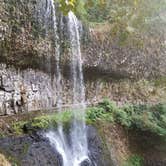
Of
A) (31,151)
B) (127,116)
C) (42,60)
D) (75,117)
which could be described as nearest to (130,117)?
(127,116)

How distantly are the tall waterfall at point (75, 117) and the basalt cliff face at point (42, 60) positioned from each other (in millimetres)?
220

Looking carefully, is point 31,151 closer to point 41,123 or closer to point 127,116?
point 41,123

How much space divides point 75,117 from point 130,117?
2.72 meters

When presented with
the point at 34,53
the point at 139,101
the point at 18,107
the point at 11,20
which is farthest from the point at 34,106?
the point at 139,101

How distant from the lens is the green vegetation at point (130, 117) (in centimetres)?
1262

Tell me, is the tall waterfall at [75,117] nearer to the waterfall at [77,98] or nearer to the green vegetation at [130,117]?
the waterfall at [77,98]

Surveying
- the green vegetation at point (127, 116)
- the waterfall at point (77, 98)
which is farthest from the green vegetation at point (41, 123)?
the waterfall at point (77, 98)

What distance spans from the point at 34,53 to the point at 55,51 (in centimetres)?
89

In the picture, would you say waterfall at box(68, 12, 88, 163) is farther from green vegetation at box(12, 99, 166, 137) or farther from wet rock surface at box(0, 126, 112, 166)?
wet rock surface at box(0, 126, 112, 166)

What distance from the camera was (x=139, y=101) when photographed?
54.1ft

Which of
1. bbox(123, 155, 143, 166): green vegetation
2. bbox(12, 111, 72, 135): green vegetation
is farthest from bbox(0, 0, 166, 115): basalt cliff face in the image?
bbox(123, 155, 143, 166): green vegetation

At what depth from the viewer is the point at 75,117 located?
1127 cm

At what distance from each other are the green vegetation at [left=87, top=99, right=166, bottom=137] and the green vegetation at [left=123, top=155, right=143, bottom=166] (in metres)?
0.93

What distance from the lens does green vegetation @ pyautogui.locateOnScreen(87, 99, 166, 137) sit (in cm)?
1262
